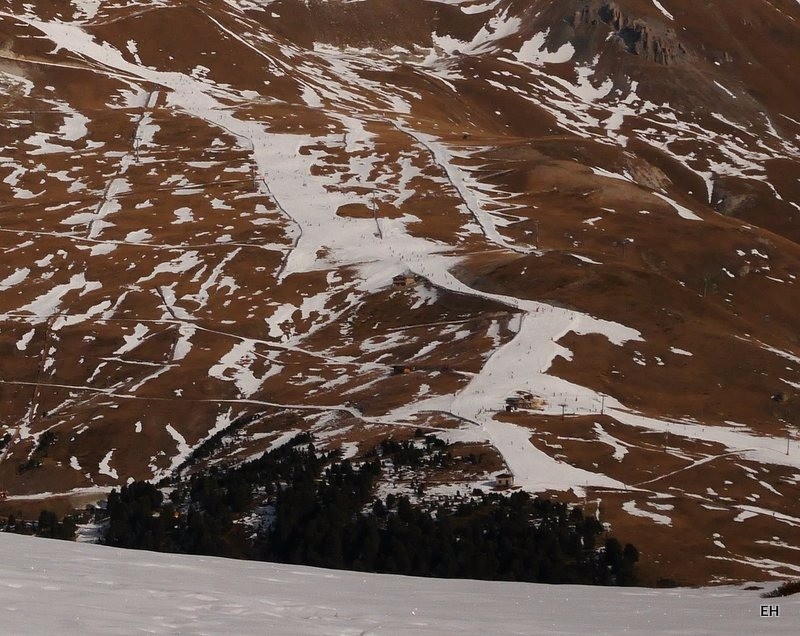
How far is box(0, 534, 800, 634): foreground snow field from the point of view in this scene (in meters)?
16.3

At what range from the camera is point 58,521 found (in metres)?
84.6

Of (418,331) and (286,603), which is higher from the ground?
(418,331)

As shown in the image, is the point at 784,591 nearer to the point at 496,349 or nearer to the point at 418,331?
the point at 496,349

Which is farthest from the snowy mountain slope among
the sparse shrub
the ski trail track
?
the sparse shrub

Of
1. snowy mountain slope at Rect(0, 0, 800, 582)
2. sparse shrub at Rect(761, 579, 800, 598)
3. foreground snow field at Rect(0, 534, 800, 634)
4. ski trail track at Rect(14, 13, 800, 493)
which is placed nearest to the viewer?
foreground snow field at Rect(0, 534, 800, 634)

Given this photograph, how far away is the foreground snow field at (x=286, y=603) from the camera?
1628cm

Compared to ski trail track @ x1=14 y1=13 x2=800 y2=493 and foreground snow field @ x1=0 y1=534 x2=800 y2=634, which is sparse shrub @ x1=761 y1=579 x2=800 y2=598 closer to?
foreground snow field @ x1=0 y1=534 x2=800 y2=634

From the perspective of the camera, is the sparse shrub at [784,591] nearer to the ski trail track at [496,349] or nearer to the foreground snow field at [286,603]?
the foreground snow field at [286,603]

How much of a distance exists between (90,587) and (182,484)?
7023cm

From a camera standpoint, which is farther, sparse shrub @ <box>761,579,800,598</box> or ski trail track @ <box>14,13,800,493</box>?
ski trail track @ <box>14,13,800,493</box>

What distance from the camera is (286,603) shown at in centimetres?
1914

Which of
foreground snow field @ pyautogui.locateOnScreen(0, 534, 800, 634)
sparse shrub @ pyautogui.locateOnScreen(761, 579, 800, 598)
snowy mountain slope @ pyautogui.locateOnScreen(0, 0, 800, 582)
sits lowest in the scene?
foreground snow field @ pyautogui.locateOnScreen(0, 534, 800, 634)

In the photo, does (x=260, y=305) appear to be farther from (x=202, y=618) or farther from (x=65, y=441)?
(x=202, y=618)

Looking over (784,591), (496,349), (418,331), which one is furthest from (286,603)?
(418,331)
